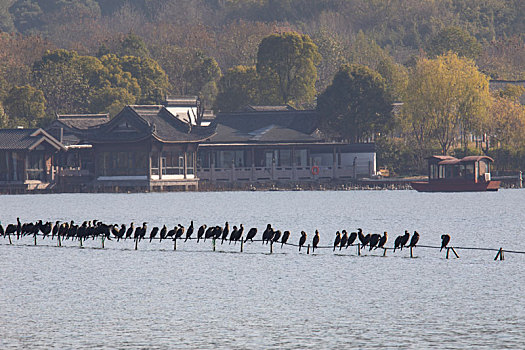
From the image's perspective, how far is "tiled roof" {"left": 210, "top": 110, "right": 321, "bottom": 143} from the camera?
101 m

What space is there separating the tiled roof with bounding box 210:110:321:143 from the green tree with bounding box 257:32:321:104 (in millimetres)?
8963

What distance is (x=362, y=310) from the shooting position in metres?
30.3

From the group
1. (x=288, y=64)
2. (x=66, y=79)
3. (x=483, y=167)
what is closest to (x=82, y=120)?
(x=66, y=79)

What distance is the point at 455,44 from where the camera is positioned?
441ft

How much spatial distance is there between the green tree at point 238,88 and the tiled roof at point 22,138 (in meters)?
27.2

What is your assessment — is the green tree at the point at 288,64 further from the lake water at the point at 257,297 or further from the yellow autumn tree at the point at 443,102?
the lake water at the point at 257,297

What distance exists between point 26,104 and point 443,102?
45612 millimetres

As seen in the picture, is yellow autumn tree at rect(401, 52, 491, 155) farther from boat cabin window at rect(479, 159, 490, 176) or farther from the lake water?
the lake water

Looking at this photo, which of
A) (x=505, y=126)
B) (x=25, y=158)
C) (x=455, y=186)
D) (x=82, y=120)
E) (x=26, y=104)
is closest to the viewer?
(x=25, y=158)

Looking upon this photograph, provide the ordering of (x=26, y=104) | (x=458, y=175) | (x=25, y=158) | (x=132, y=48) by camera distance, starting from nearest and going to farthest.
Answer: (x=25, y=158), (x=458, y=175), (x=26, y=104), (x=132, y=48)

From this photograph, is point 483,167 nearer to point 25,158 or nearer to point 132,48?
point 25,158

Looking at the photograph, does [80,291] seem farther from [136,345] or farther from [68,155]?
[68,155]

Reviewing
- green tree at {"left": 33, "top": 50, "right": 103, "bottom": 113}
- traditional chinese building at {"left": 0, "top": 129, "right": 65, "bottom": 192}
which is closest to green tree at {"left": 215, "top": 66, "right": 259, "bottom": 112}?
green tree at {"left": 33, "top": 50, "right": 103, "bottom": 113}

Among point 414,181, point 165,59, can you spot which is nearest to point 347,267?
point 414,181
